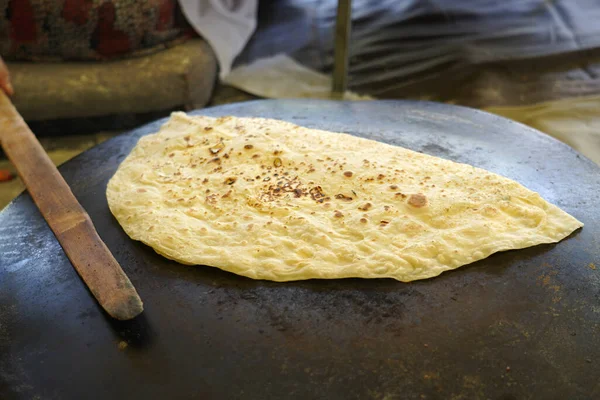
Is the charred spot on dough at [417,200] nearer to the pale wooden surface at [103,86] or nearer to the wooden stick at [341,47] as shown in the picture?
the wooden stick at [341,47]

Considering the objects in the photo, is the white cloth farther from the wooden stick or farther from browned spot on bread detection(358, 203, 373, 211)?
browned spot on bread detection(358, 203, 373, 211)

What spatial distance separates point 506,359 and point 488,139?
1.04 m

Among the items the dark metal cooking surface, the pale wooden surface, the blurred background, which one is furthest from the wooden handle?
the pale wooden surface

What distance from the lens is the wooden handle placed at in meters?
1.38

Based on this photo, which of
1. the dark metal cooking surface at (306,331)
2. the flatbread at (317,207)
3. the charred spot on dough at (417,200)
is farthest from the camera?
the charred spot on dough at (417,200)

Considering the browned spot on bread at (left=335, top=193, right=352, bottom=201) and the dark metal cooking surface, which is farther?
the browned spot on bread at (left=335, top=193, right=352, bottom=201)

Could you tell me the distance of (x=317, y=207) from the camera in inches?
66.5

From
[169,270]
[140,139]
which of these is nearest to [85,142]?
[140,139]

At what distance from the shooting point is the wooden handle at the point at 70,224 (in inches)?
54.3

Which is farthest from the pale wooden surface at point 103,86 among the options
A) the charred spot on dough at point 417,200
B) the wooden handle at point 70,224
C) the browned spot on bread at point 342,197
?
the charred spot on dough at point 417,200

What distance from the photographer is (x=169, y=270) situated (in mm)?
1525

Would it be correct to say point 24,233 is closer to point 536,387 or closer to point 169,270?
point 169,270

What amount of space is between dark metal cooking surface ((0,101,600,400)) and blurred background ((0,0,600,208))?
1.97 m

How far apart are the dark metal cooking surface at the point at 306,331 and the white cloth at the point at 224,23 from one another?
2.62m
